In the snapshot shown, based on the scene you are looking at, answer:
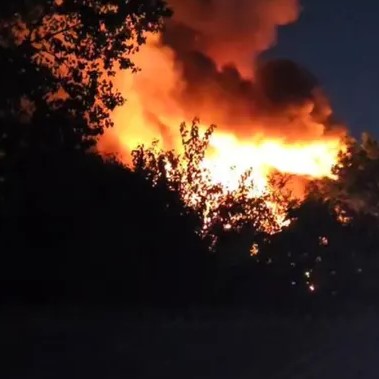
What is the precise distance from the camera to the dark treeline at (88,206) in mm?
19219

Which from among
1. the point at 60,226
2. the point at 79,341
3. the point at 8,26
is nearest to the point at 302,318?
the point at 60,226

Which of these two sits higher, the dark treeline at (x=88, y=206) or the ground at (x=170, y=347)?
the dark treeline at (x=88, y=206)

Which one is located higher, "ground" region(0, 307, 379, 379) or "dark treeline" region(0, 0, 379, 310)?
"dark treeline" region(0, 0, 379, 310)

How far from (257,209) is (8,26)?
16.8 meters

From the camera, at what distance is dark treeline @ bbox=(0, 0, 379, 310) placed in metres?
19.2

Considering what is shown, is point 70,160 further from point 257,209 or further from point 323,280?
point 323,280

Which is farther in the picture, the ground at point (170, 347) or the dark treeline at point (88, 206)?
the dark treeline at point (88, 206)

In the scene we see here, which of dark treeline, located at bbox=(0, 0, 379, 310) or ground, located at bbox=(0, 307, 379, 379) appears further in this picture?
dark treeline, located at bbox=(0, 0, 379, 310)

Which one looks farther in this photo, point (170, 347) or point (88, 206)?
point (88, 206)

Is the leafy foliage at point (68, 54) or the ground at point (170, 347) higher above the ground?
the leafy foliage at point (68, 54)

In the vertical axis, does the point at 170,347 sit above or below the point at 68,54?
below

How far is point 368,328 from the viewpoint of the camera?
105 feet

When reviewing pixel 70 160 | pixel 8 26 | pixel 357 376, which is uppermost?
pixel 8 26

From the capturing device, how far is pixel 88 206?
77.4ft
